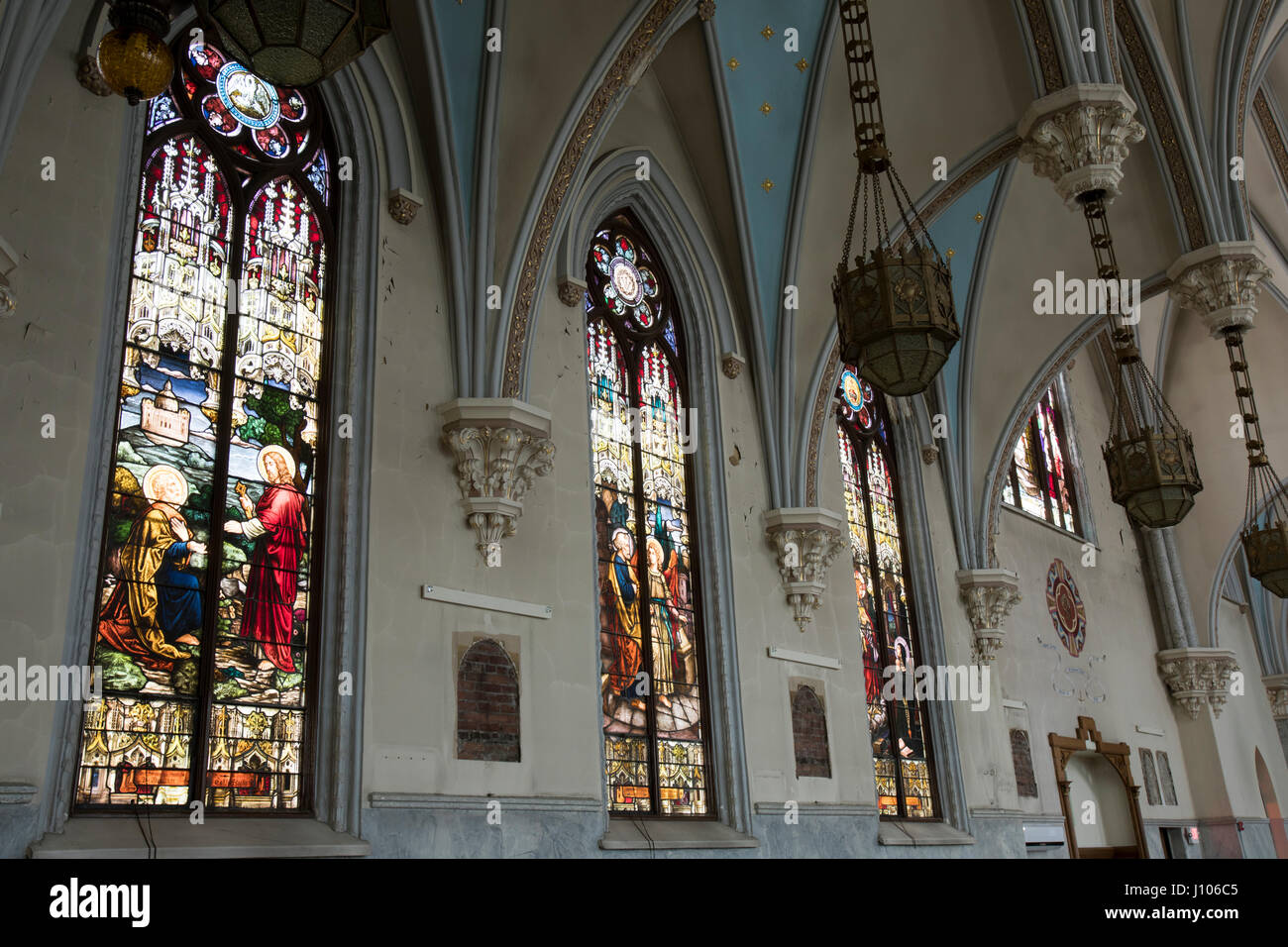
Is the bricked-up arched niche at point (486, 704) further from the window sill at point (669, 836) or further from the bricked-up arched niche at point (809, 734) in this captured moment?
the bricked-up arched niche at point (809, 734)

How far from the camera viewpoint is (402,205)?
801 centimetres

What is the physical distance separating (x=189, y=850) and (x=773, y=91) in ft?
26.4

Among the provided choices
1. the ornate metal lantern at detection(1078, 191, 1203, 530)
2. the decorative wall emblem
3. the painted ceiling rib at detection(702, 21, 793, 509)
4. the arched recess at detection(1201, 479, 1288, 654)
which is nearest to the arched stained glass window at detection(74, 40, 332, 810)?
the painted ceiling rib at detection(702, 21, 793, 509)

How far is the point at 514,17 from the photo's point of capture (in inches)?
325

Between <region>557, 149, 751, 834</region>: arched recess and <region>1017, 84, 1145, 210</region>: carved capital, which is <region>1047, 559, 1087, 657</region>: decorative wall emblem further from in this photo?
<region>1017, 84, 1145, 210</region>: carved capital

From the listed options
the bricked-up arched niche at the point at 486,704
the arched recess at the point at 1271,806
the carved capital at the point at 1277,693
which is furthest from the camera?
the carved capital at the point at 1277,693

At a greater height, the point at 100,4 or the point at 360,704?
the point at 100,4

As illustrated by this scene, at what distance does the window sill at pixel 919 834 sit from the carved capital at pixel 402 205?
6.86m

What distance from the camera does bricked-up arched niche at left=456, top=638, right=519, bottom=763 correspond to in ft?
23.9

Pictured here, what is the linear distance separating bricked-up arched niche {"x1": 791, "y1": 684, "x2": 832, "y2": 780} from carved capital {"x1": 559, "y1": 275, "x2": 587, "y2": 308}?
3971 mm

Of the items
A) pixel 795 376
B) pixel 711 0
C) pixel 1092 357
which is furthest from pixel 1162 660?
pixel 711 0

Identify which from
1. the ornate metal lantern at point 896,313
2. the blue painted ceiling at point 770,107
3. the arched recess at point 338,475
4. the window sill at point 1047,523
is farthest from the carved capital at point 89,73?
the window sill at point 1047,523

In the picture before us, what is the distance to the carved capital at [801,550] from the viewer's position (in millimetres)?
10320

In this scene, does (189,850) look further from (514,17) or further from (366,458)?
(514,17)
